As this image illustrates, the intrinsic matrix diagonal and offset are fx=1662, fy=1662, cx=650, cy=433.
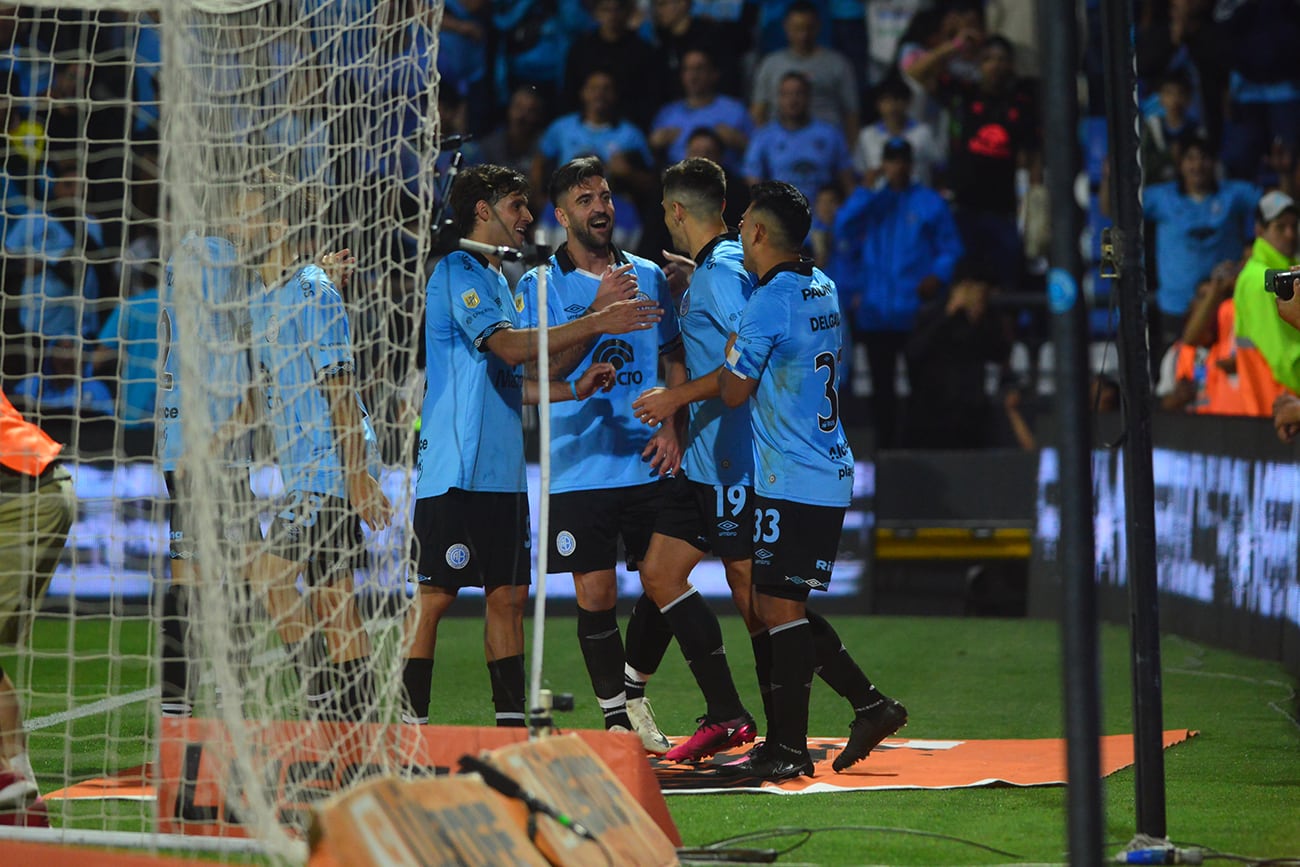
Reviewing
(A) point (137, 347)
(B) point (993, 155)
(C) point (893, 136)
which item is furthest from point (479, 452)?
(B) point (993, 155)

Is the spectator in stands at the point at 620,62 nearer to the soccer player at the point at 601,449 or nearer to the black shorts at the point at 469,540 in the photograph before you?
the soccer player at the point at 601,449

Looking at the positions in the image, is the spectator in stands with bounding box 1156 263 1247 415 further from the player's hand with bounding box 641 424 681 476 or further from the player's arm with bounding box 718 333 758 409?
the player's arm with bounding box 718 333 758 409

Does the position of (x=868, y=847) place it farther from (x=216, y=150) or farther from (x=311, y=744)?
(x=216, y=150)

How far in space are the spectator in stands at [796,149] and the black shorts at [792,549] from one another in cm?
695

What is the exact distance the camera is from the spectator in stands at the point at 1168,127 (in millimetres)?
12711

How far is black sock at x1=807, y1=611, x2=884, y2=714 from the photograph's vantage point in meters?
6.56

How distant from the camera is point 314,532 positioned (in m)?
6.11

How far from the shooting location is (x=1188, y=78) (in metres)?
12.9

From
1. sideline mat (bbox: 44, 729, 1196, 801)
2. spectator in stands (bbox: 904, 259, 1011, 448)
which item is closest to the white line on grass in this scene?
sideline mat (bbox: 44, 729, 1196, 801)

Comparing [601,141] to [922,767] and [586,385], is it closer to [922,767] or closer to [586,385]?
[586,385]

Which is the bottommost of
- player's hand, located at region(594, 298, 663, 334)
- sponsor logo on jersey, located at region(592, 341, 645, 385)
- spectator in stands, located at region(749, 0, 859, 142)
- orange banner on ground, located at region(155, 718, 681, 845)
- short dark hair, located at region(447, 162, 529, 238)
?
A: orange banner on ground, located at region(155, 718, 681, 845)

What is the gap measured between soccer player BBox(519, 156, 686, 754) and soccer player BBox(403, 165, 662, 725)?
0.28 m

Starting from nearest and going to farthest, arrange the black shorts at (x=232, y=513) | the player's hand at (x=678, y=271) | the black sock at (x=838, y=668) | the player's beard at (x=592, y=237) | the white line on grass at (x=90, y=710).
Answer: the black shorts at (x=232, y=513), the black sock at (x=838, y=668), the player's beard at (x=592, y=237), the player's hand at (x=678, y=271), the white line on grass at (x=90, y=710)

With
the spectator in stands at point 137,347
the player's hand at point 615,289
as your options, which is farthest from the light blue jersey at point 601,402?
the spectator in stands at point 137,347
